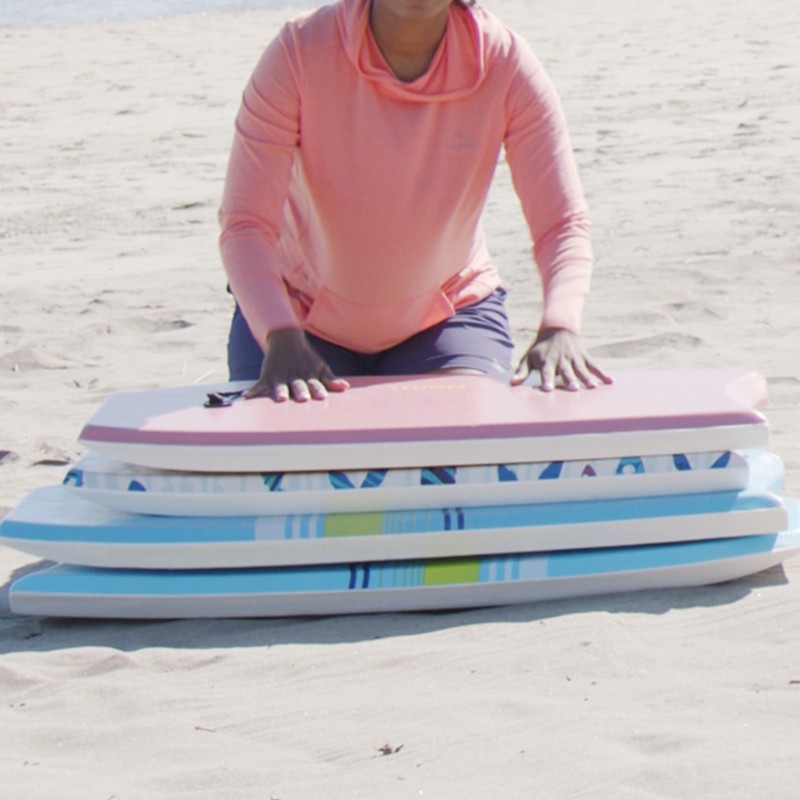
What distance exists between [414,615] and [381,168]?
850 mm

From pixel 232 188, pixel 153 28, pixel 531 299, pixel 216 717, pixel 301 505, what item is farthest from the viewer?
pixel 153 28

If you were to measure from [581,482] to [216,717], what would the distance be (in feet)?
2.45

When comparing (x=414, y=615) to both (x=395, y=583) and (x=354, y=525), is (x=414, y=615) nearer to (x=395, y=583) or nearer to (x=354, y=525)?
(x=395, y=583)

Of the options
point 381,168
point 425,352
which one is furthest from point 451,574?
point 381,168

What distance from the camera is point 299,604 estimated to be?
2494mm

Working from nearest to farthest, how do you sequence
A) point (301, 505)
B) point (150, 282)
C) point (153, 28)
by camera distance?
point (301, 505) < point (150, 282) < point (153, 28)

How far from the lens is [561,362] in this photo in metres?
2.71

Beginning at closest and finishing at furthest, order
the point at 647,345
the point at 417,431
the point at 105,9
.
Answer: the point at 417,431 < the point at 647,345 < the point at 105,9

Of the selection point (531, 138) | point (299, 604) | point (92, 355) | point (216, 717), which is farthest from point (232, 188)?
point (92, 355)

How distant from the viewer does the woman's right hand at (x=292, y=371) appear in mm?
2656

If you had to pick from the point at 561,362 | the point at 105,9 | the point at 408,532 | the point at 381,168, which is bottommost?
the point at 105,9

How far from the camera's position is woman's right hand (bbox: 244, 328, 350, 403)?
266 centimetres

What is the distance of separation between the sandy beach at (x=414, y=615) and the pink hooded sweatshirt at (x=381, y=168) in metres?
0.66

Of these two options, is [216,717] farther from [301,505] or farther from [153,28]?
[153,28]
